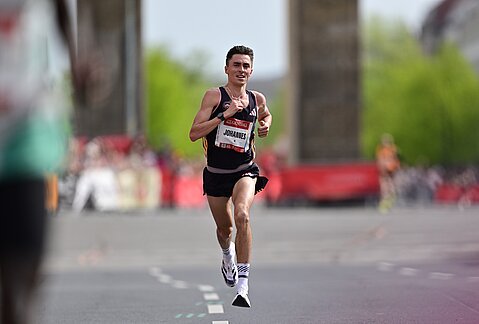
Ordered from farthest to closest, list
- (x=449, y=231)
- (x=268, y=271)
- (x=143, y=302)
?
(x=449, y=231)
(x=268, y=271)
(x=143, y=302)

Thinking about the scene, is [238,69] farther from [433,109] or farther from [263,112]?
[433,109]

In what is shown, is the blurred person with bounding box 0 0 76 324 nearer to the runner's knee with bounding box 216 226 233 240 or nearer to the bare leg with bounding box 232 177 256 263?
the bare leg with bounding box 232 177 256 263

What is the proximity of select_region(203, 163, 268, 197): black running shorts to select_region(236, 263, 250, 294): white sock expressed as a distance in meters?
0.56

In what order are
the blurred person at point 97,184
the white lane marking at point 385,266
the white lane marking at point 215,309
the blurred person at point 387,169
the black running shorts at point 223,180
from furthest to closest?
1. the blurred person at point 387,169
2. the blurred person at point 97,184
3. the white lane marking at point 385,266
4. the white lane marking at point 215,309
5. the black running shorts at point 223,180

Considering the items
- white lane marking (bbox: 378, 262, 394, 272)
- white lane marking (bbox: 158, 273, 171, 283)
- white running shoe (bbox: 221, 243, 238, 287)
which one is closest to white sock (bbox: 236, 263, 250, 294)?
white running shoe (bbox: 221, 243, 238, 287)

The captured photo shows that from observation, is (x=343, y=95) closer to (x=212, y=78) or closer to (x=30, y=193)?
(x=30, y=193)

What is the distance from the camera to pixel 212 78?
391 ft

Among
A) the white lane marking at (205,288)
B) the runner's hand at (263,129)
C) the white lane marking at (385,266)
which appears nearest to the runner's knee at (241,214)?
the runner's hand at (263,129)

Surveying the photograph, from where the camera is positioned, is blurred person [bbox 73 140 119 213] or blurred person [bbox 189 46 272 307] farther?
blurred person [bbox 73 140 119 213]

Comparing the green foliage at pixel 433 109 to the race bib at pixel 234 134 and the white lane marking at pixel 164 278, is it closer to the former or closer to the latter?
the white lane marking at pixel 164 278

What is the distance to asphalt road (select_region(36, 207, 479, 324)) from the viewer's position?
1032cm

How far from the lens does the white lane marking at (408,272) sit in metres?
14.9

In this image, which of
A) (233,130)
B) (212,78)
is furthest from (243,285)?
(212,78)

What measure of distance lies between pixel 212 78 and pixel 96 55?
375ft
